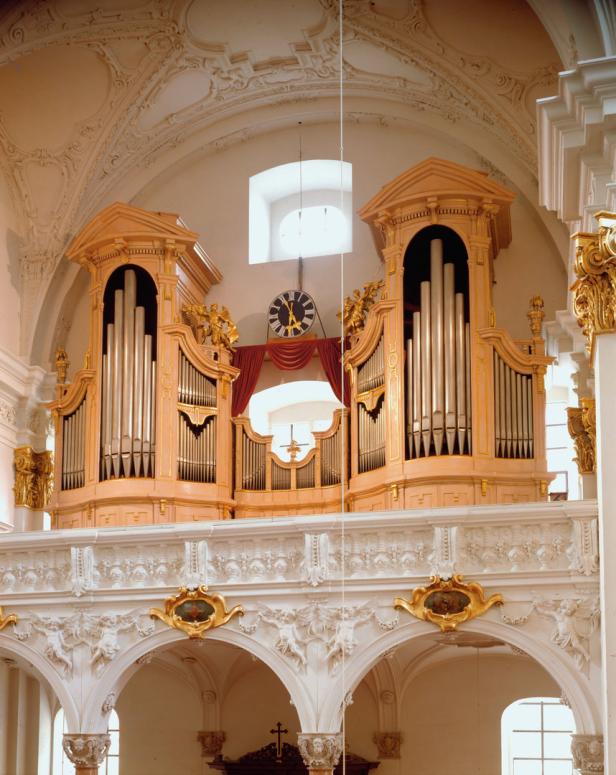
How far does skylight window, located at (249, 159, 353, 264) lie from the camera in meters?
21.5

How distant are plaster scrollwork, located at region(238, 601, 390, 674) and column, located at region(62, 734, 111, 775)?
103 inches

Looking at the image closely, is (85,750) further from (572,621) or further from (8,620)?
(572,621)

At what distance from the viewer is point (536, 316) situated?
61.2 feet

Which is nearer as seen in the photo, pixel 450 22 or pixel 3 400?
pixel 450 22

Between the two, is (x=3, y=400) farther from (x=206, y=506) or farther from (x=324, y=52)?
(x=324, y=52)

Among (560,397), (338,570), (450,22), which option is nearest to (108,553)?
(338,570)

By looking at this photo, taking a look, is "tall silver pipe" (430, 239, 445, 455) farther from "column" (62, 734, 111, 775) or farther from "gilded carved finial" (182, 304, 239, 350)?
"column" (62, 734, 111, 775)

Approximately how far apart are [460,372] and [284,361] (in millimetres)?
3152

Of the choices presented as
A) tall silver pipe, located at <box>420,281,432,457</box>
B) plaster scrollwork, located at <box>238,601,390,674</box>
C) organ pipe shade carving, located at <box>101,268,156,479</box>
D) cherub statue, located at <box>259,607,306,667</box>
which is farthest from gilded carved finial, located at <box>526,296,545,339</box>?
organ pipe shade carving, located at <box>101,268,156,479</box>

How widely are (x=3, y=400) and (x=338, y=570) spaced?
6455 millimetres

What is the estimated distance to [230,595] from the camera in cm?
1706

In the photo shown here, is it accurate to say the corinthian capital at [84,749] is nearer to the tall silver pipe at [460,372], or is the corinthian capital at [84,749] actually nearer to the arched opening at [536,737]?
the tall silver pipe at [460,372]

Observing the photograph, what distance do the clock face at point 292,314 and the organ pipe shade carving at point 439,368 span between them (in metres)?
2.24

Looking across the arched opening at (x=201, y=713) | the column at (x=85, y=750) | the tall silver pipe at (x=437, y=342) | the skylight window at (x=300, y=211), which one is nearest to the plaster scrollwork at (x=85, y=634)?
the column at (x=85, y=750)
